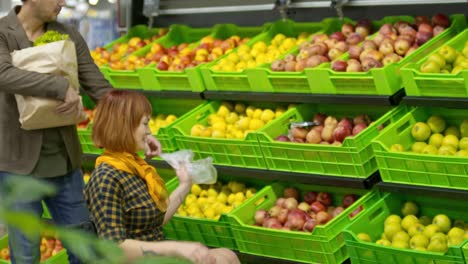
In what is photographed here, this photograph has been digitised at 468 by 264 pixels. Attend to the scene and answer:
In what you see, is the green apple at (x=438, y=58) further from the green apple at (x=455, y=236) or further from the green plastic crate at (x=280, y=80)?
the green apple at (x=455, y=236)

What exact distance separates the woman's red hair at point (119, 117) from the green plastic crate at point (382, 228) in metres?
1.17

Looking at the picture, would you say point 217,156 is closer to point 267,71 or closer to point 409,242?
point 267,71

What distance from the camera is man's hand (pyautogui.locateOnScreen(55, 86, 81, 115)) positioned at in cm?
376

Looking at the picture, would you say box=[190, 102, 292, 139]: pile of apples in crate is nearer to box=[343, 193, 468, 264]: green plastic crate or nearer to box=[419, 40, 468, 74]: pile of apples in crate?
box=[343, 193, 468, 264]: green plastic crate

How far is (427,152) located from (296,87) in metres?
0.82

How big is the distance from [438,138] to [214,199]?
1.42m

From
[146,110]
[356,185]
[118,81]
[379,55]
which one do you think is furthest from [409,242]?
[118,81]

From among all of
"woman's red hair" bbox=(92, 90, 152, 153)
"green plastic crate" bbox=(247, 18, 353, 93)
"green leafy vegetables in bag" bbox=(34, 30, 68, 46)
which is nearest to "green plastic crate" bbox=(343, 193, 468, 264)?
"green plastic crate" bbox=(247, 18, 353, 93)

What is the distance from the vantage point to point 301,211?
4324 millimetres

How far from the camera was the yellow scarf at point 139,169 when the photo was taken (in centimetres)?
320

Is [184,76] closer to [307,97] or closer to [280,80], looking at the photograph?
[280,80]

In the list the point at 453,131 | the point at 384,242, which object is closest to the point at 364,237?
the point at 384,242

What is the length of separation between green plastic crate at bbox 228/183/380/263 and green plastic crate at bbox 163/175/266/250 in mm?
85

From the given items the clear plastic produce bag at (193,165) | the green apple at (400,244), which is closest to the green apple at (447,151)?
the green apple at (400,244)
